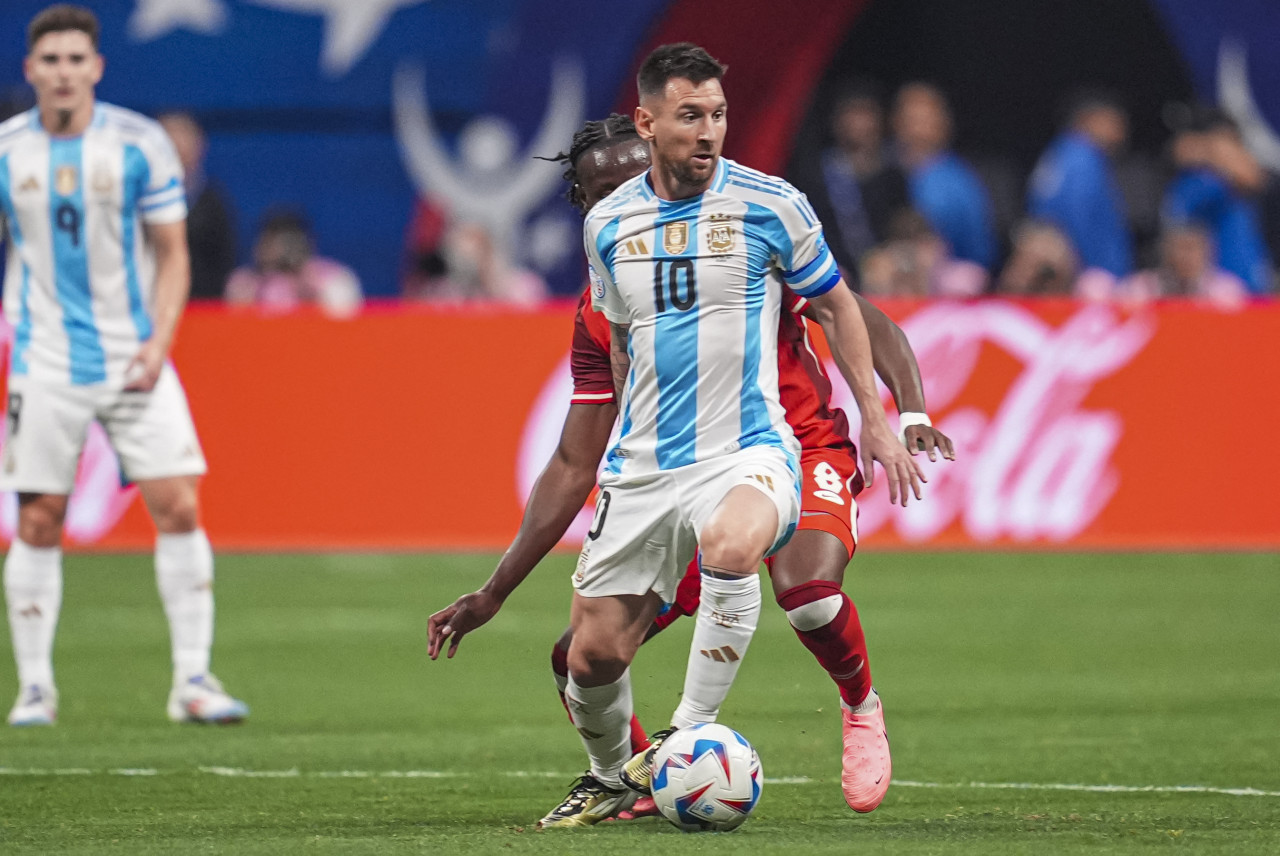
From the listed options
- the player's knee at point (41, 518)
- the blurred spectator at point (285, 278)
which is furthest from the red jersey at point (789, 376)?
the blurred spectator at point (285, 278)

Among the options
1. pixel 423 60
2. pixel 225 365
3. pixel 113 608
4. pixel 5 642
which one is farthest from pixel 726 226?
pixel 423 60

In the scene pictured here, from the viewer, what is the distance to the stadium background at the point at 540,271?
43.4 ft

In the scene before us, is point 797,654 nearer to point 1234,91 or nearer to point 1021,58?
point 1234,91

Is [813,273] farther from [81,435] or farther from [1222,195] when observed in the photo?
[1222,195]

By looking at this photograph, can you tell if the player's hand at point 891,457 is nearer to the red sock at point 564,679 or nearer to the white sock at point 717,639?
the white sock at point 717,639

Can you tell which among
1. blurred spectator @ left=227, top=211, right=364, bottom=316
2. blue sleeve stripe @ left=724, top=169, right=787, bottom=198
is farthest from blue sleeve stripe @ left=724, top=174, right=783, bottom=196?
blurred spectator @ left=227, top=211, right=364, bottom=316

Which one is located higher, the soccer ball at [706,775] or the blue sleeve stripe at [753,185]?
the blue sleeve stripe at [753,185]

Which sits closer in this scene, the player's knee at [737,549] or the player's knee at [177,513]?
the player's knee at [737,549]

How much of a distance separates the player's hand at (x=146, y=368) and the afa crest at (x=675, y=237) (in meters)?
3.05

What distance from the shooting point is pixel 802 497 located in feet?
20.0

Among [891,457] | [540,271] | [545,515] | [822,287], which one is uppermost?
[822,287]

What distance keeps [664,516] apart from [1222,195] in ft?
32.5

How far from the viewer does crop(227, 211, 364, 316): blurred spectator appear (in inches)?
581

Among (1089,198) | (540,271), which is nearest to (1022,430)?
(1089,198)
